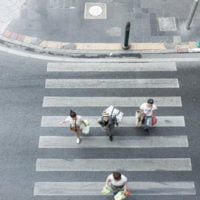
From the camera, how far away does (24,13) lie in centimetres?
1408

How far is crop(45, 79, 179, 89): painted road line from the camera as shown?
1208 cm

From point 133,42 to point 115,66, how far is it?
4.92 feet

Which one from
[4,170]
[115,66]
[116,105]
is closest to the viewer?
[4,170]

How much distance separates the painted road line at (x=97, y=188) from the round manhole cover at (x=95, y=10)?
25.1ft

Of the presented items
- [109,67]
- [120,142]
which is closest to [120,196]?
[120,142]

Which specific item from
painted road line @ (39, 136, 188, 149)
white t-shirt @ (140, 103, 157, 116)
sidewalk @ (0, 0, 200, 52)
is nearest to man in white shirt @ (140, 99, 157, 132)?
white t-shirt @ (140, 103, 157, 116)

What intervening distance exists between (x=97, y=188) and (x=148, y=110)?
120 inches

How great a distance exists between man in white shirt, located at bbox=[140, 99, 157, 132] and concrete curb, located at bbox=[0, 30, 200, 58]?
3438 millimetres

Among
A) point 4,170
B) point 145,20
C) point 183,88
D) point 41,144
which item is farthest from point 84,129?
point 145,20

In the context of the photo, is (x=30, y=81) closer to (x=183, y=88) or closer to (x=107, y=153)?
(x=107, y=153)

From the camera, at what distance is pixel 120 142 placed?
36.0 feet

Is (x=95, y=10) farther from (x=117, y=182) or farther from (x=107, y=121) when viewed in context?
(x=117, y=182)

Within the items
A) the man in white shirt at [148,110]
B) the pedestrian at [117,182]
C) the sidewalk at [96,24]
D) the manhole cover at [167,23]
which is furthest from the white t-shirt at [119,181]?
the manhole cover at [167,23]

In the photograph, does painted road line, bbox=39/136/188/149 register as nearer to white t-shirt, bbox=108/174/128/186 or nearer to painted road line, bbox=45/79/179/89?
white t-shirt, bbox=108/174/128/186
